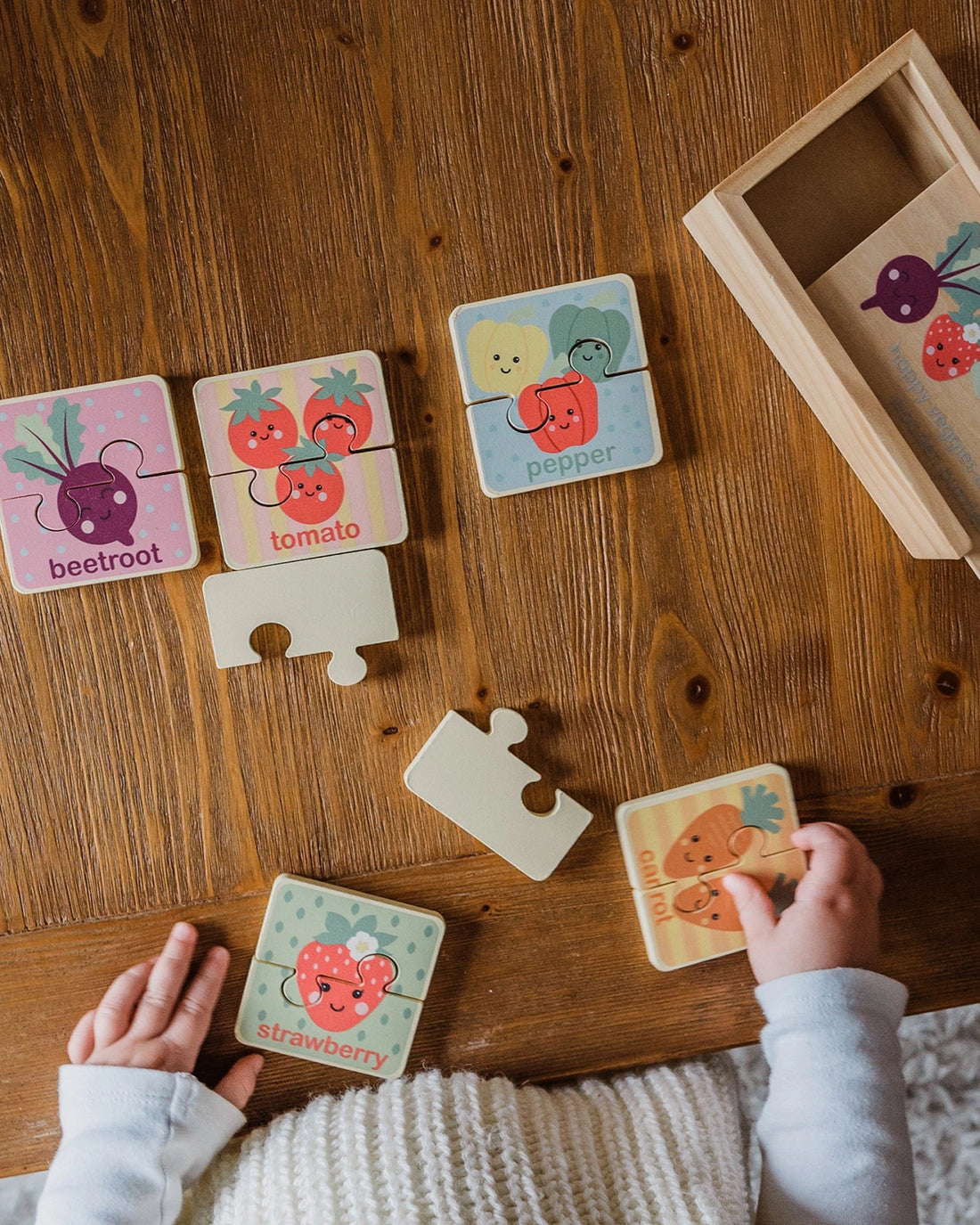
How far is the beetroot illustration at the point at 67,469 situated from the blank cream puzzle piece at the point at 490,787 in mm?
352

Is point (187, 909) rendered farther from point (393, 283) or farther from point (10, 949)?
A: point (393, 283)

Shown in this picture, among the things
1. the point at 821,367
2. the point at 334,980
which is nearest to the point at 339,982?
the point at 334,980

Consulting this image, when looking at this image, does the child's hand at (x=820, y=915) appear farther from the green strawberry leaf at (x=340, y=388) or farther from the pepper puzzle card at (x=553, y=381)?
the green strawberry leaf at (x=340, y=388)

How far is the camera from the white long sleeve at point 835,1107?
2.56ft

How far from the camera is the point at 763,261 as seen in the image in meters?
0.75

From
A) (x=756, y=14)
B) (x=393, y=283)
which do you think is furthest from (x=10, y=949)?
(x=756, y=14)

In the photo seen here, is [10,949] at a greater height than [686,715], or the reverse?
[686,715]

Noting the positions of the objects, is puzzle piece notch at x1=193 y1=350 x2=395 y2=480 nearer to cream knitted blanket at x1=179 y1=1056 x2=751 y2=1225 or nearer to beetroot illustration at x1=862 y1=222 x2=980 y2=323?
beetroot illustration at x1=862 y1=222 x2=980 y2=323

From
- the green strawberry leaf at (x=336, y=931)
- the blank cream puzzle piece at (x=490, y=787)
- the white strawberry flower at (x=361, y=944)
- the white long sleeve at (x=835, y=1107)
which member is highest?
the blank cream puzzle piece at (x=490, y=787)

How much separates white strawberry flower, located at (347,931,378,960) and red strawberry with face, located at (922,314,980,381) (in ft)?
2.28

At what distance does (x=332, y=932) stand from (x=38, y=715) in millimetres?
331

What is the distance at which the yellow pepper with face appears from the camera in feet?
2.63

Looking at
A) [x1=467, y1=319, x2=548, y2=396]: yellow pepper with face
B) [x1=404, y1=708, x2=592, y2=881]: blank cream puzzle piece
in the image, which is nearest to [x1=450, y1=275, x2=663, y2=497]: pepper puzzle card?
[x1=467, y1=319, x2=548, y2=396]: yellow pepper with face

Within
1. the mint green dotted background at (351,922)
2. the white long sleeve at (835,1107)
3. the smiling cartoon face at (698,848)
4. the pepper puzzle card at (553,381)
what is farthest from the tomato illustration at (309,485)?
the white long sleeve at (835,1107)
